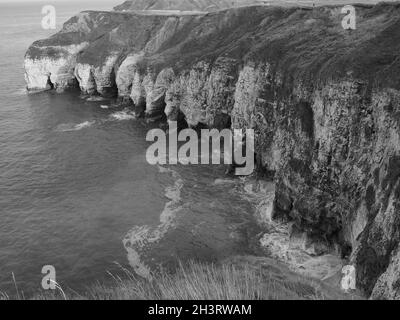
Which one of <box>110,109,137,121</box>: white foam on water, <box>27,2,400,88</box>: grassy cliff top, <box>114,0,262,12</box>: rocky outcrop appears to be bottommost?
<box>110,109,137,121</box>: white foam on water

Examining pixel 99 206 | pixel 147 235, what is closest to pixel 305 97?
pixel 147 235

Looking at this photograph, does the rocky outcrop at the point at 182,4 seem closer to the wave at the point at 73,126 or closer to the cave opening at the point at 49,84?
the cave opening at the point at 49,84

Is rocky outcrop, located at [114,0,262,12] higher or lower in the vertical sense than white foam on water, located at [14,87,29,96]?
higher

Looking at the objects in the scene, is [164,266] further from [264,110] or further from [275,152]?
[264,110]

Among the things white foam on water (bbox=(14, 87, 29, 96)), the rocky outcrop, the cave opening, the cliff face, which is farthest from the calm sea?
the rocky outcrop

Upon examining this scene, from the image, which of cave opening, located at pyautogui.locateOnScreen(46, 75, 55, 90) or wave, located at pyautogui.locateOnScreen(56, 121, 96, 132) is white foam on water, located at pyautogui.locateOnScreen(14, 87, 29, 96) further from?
wave, located at pyautogui.locateOnScreen(56, 121, 96, 132)

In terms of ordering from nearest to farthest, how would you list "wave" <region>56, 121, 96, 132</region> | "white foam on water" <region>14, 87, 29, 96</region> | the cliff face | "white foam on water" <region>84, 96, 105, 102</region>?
the cliff face → "wave" <region>56, 121, 96, 132</region> → "white foam on water" <region>84, 96, 105, 102</region> → "white foam on water" <region>14, 87, 29, 96</region>
